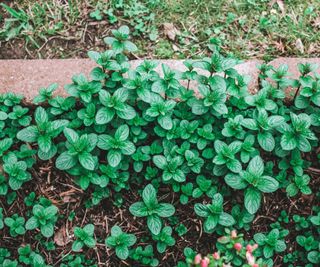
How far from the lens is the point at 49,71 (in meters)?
2.97

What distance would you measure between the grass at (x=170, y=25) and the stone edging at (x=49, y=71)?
0.83 feet

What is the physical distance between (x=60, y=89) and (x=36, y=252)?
3.05ft

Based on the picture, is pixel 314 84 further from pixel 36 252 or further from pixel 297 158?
pixel 36 252

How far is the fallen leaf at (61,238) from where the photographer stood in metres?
2.70

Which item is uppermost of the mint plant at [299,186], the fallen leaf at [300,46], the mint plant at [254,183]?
the fallen leaf at [300,46]

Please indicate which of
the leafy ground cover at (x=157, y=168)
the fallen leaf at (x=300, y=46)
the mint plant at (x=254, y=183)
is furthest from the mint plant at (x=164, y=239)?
the fallen leaf at (x=300, y=46)

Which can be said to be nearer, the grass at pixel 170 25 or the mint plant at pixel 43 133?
the mint plant at pixel 43 133

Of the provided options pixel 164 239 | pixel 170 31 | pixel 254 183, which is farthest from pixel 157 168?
pixel 170 31

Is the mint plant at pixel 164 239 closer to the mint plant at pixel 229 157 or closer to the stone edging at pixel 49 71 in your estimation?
the mint plant at pixel 229 157

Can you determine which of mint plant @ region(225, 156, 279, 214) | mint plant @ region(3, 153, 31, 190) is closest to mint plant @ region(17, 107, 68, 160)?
mint plant @ region(3, 153, 31, 190)

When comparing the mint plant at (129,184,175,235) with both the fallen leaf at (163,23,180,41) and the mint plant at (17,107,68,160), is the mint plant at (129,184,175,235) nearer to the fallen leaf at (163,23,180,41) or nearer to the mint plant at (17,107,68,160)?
the mint plant at (17,107,68,160)

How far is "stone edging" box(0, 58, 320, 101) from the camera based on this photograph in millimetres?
2910

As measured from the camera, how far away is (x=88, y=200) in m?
2.75

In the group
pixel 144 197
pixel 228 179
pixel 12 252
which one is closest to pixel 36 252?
pixel 12 252
